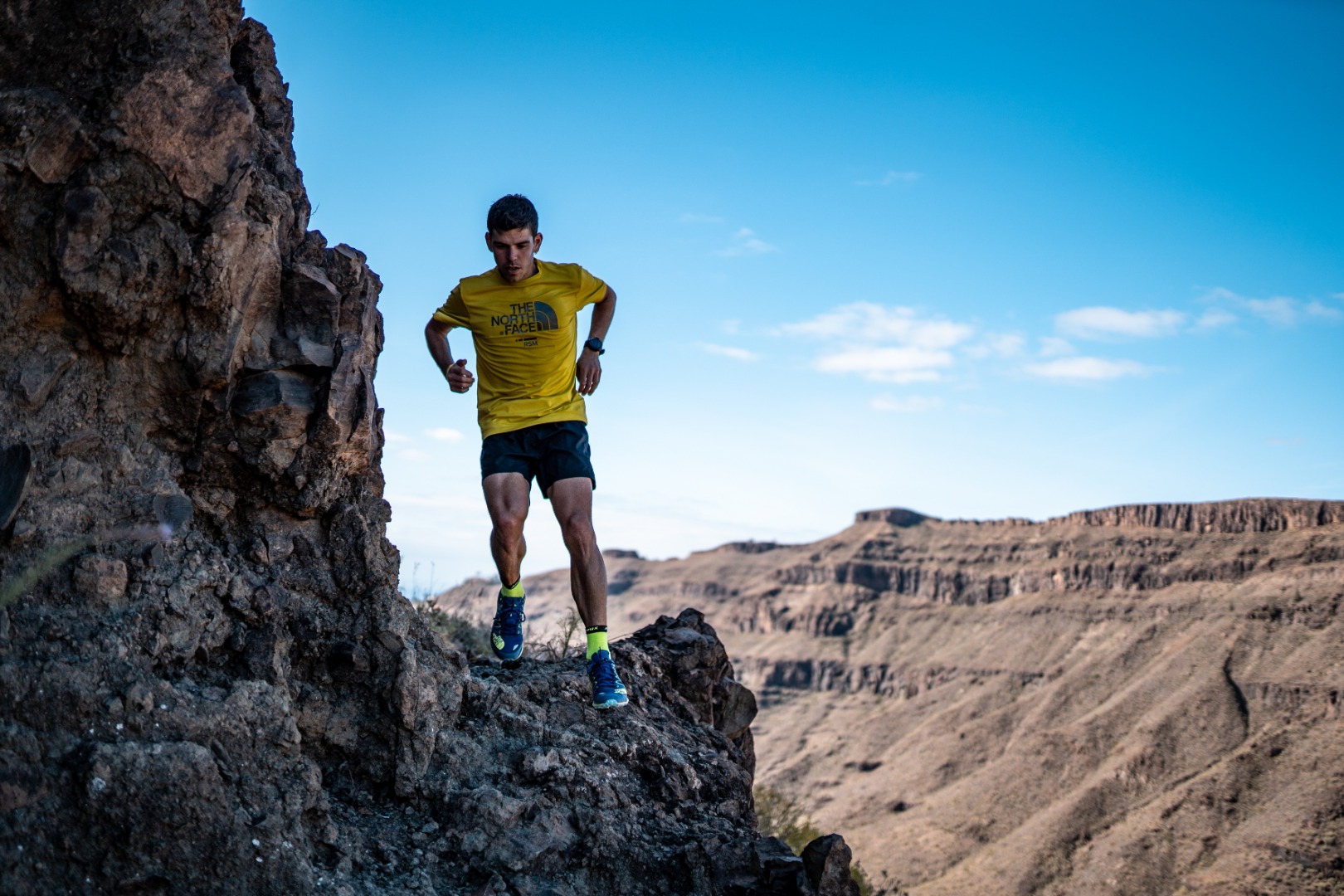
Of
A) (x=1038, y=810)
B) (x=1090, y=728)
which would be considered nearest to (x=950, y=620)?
(x=1090, y=728)

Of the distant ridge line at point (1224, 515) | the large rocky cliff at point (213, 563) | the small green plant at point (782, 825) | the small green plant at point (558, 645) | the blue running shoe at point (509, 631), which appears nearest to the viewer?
the large rocky cliff at point (213, 563)

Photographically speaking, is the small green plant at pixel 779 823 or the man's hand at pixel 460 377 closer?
the man's hand at pixel 460 377

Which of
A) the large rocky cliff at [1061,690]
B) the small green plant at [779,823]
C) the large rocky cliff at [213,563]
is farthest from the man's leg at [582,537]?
the large rocky cliff at [1061,690]

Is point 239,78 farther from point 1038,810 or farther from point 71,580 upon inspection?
point 1038,810

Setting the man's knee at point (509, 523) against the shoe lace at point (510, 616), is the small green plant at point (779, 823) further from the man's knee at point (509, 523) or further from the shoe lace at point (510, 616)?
the man's knee at point (509, 523)

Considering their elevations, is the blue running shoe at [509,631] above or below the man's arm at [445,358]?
below

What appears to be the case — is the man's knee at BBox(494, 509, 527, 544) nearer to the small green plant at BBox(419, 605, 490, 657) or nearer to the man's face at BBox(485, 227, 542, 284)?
the man's face at BBox(485, 227, 542, 284)

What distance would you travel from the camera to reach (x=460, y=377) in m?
5.51

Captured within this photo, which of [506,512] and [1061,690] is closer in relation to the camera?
[506,512]

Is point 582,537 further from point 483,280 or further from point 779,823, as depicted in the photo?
point 779,823

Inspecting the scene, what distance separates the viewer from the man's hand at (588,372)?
5.91m

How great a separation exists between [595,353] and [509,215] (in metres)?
0.88

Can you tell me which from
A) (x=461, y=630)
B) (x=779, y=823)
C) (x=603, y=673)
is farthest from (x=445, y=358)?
(x=779, y=823)

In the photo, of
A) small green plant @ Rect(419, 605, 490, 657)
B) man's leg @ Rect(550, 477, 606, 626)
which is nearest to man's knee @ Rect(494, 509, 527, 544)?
man's leg @ Rect(550, 477, 606, 626)
